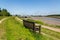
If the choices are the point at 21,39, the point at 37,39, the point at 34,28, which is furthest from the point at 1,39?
the point at 34,28

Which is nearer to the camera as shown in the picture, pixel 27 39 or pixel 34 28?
pixel 27 39

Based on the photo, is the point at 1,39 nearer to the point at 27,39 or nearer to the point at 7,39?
the point at 7,39

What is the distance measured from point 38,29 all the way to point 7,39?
4.48 meters

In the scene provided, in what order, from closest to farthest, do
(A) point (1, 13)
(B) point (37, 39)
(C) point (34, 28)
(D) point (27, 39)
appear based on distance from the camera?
(D) point (27, 39), (B) point (37, 39), (C) point (34, 28), (A) point (1, 13)

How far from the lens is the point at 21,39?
362 inches

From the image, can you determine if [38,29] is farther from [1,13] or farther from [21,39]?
[1,13]

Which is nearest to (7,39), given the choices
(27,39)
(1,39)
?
(1,39)

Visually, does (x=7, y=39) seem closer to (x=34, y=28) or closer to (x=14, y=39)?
(x=14, y=39)

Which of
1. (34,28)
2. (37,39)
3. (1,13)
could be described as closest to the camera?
(37,39)

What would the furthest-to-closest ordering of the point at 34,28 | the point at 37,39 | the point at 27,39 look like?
the point at 34,28
the point at 37,39
the point at 27,39

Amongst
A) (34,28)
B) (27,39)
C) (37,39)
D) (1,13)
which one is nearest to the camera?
(27,39)

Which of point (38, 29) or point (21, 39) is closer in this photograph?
point (21, 39)

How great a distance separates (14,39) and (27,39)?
2.83ft

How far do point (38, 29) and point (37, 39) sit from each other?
353 centimetres
